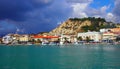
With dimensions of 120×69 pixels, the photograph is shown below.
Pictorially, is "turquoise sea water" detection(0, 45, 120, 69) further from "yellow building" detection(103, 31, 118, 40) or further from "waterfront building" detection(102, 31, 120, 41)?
"yellow building" detection(103, 31, 118, 40)

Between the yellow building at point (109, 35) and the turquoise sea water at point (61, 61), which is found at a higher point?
the yellow building at point (109, 35)

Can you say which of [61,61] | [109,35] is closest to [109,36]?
[109,35]

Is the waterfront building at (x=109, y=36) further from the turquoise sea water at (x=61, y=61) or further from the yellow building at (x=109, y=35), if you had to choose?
the turquoise sea water at (x=61, y=61)

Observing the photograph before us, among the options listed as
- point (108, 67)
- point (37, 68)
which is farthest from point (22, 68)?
point (108, 67)

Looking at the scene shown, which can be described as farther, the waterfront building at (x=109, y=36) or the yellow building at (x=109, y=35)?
the yellow building at (x=109, y=35)

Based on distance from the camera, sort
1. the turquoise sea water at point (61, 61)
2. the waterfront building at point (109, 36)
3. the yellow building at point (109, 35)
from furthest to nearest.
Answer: the yellow building at point (109, 35) → the waterfront building at point (109, 36) → the turquoise sea water at point (61, 61)

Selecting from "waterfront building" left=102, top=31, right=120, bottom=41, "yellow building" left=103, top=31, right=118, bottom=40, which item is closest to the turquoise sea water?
"waterfront building" left=102, top=31, right=120, bottom=41

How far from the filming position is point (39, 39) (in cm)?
17525

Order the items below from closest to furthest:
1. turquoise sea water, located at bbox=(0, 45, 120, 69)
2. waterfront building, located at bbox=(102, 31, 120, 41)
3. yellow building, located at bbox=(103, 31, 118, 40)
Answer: turquoise sea water, located at bbox=(0, 45, 120, 69), waterfront building, located at bbox=(102, 31, 120, 41), yellow building, located at bbox=(103, 31, 118, 40)

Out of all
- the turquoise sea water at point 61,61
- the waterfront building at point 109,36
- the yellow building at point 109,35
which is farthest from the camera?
the yellow building at point 109,35

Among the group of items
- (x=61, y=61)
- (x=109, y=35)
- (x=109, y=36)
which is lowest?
(x=61, y=61)

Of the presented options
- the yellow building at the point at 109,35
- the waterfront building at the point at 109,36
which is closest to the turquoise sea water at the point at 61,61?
the waterfront building at the point at 109,36

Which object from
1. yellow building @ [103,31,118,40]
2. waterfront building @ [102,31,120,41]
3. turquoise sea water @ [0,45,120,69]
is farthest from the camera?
yellow building @ [103,31,118,40]

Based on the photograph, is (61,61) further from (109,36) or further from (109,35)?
(109,35)
